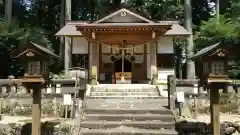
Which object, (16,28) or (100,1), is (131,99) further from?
(100,1)

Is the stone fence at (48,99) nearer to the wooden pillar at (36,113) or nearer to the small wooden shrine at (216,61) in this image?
the wooden pillar at (36,113)

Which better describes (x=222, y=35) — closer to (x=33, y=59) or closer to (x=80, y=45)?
(x=80, y=45)

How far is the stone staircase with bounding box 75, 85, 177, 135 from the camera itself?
Answer: 37.3 ft

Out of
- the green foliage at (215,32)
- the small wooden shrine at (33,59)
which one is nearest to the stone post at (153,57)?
the green foliage at (215,32)

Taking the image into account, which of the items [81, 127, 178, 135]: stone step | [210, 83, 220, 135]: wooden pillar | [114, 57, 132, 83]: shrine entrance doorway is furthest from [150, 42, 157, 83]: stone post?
[210, 83, 220, 135]: wooden pillar

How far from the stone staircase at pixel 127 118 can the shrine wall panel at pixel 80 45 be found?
26.6 feet

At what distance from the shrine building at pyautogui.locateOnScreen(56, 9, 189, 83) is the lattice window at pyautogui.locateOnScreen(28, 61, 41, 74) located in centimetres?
1033

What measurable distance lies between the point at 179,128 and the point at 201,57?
8.53 feet

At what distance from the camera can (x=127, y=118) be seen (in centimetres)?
1221

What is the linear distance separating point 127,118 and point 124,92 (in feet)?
15.6

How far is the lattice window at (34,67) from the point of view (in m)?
10.3

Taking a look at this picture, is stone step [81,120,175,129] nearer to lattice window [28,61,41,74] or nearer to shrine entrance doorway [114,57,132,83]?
lattice window [28,61,41,74]

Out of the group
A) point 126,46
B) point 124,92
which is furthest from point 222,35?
point 124,92

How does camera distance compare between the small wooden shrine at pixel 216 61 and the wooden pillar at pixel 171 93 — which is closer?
the small wooden shrine at pixel 216 61
